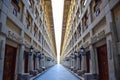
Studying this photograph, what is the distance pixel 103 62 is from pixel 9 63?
703 cm

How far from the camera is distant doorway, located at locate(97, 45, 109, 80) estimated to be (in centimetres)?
915

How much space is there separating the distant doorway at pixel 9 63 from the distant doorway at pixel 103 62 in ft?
22.7

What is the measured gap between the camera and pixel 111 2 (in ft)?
23.1

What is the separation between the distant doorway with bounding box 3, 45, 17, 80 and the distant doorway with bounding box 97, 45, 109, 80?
22.7 feet

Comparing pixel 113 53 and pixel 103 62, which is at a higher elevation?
pixel 113 53

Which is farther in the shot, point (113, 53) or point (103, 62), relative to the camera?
point (103, 62)

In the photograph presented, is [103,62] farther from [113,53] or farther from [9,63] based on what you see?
[9,63]

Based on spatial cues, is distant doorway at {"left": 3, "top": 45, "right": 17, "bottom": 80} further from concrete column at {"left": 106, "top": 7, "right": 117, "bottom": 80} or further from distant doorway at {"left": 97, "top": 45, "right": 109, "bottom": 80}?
distant doorway at {"left": 97, "top": 45, "right": 109, "bottom": 80}

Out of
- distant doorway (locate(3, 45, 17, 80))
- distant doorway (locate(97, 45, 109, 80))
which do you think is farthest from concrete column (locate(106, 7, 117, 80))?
distant doorway (locate(3, 45, 17, 80))

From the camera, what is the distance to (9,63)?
9.70 metres

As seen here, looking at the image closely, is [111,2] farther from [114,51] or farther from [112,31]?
[114,51]

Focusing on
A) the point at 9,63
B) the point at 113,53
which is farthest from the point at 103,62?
the point at 9,63

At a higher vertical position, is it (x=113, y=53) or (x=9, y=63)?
(x=113, y=53)

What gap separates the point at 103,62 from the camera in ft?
31.9
